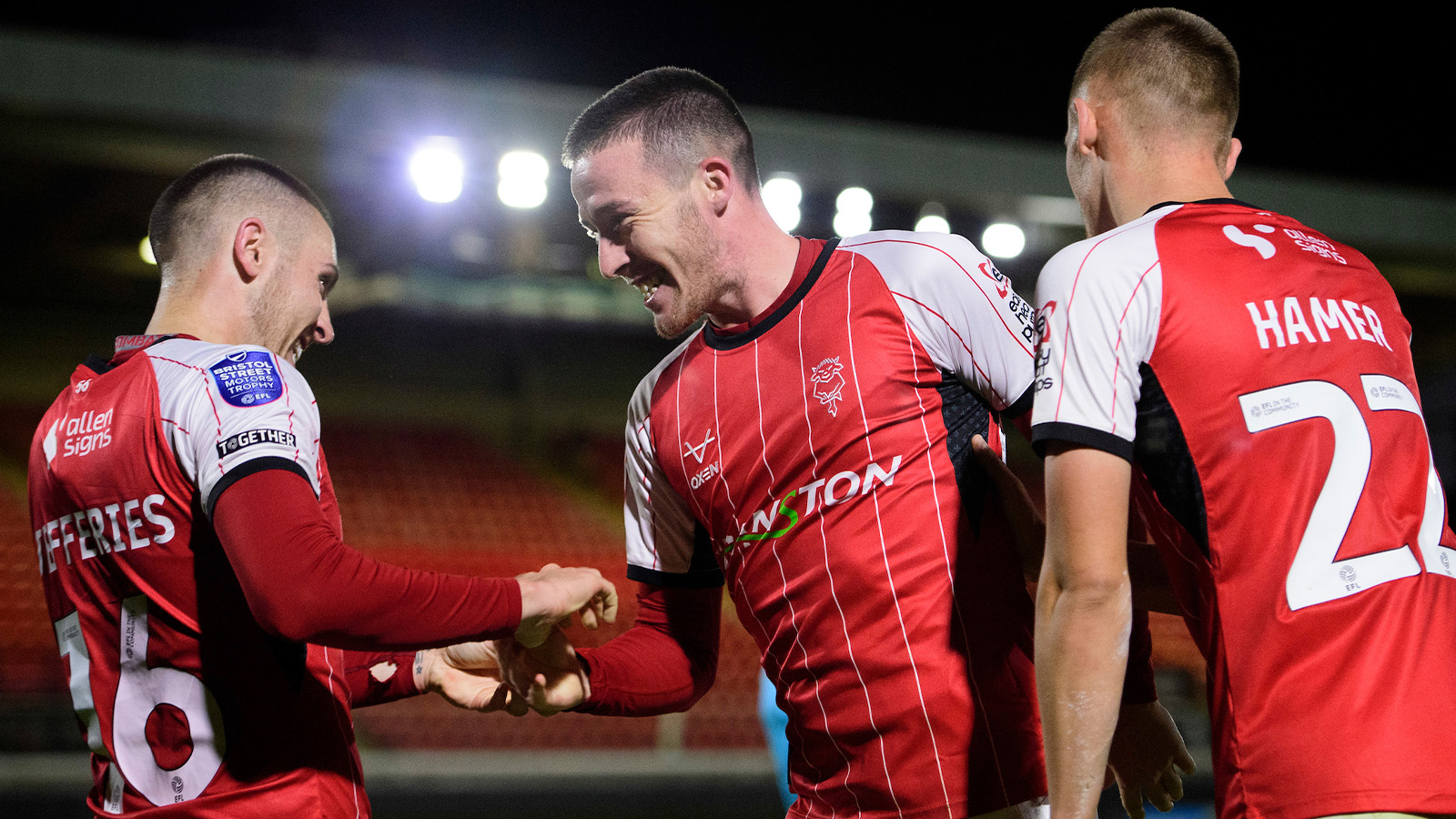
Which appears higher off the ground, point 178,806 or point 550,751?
point 178,806

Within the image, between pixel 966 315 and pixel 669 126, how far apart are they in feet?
2.35

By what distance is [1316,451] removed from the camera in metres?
1.31

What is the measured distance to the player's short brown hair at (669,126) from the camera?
2.10 meters

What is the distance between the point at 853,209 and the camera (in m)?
8.20

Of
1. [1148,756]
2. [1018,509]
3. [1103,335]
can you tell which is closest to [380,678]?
[1018,509]

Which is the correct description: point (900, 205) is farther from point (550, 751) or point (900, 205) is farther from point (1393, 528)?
point (1393, 528)

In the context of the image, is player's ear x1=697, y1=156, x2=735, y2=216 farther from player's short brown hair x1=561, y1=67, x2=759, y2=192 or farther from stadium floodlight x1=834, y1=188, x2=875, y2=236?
stadium floodlight x1=834, y1=188, x2=875, y2=236

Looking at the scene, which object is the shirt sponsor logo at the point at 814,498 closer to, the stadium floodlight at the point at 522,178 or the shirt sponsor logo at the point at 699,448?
the shirt sponsor logo at the point at 699,448

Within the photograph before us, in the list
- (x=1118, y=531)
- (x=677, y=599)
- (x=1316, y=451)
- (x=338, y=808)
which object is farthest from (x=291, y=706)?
(x=1316, y=451)

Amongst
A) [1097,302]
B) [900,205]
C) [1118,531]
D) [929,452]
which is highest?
[900,205]

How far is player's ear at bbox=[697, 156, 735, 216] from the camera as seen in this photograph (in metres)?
2.10

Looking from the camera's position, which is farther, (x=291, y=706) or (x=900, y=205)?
(x=900, y=205)

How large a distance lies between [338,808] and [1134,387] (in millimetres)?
1419

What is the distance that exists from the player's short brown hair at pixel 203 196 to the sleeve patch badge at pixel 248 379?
445 millimetres
